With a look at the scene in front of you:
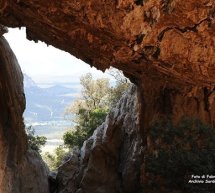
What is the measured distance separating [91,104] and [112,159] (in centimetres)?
1286

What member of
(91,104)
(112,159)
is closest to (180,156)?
(112,159)

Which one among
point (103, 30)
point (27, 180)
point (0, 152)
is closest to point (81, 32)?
point (103, 30)

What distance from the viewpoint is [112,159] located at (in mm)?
14445

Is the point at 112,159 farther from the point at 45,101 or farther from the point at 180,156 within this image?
the point at 45,101

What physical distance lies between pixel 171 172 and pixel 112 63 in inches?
149

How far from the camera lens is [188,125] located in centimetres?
999

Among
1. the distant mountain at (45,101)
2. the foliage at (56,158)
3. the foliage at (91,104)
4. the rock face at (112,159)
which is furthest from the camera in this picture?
the distant mountain at (45,101)

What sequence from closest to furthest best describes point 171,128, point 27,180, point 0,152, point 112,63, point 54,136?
point 171,128 < point 112,63 < point 0,152 < point 27,180 < point 54,136

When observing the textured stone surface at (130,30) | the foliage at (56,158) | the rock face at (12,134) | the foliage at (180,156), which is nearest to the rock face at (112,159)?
the rock face at (12,134)

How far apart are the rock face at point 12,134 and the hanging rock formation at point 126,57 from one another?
0.13ft

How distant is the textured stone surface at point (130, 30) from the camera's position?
26.1 feet

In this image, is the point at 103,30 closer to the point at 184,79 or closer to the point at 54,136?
the point at 184,79

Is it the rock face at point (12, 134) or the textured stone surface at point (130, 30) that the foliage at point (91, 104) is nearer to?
the rock face at point (12, 134)

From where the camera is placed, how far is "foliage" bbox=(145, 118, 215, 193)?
29.7 feet
